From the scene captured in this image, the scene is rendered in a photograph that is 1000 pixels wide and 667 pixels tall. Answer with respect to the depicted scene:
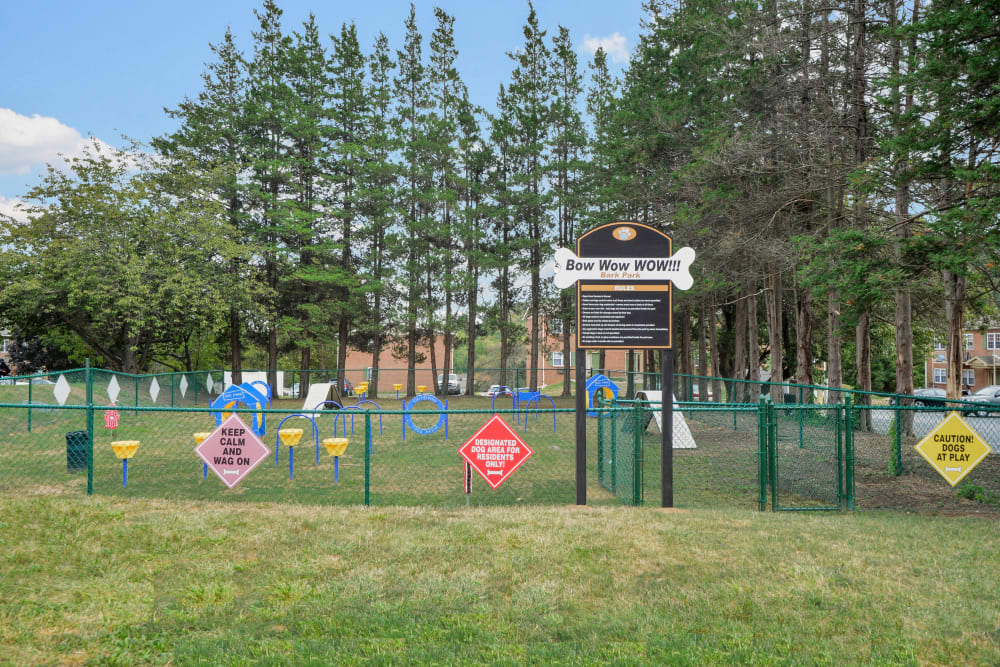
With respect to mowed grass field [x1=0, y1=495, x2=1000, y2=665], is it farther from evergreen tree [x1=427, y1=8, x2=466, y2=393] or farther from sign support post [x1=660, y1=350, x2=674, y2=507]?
evergreen tree [x1=427, y1=8, x2=466, y2=393]

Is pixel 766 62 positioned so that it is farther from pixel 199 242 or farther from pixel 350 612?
pixel 199 242

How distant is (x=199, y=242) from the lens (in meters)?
32.1

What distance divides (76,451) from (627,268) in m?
11.1

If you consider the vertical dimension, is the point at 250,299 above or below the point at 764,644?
above

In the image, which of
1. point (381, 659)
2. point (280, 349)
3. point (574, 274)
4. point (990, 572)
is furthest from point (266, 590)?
point (280, 349)

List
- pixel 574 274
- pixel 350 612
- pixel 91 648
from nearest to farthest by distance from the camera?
pixel 91 648 → pixel 350 612 → pixel 574 274

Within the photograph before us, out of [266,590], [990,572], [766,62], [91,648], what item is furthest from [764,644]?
[766,62]

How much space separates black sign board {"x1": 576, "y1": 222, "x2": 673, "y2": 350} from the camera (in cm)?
906

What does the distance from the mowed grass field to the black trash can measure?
506 centimetres

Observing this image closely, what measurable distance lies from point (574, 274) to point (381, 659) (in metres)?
5.91

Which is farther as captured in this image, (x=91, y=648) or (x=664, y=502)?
(x=664, y=502)

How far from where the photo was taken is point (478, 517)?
7773mm

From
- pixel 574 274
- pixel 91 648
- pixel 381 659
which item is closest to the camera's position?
pixel 381 659

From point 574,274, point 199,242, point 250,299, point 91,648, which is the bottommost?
point 91,648
